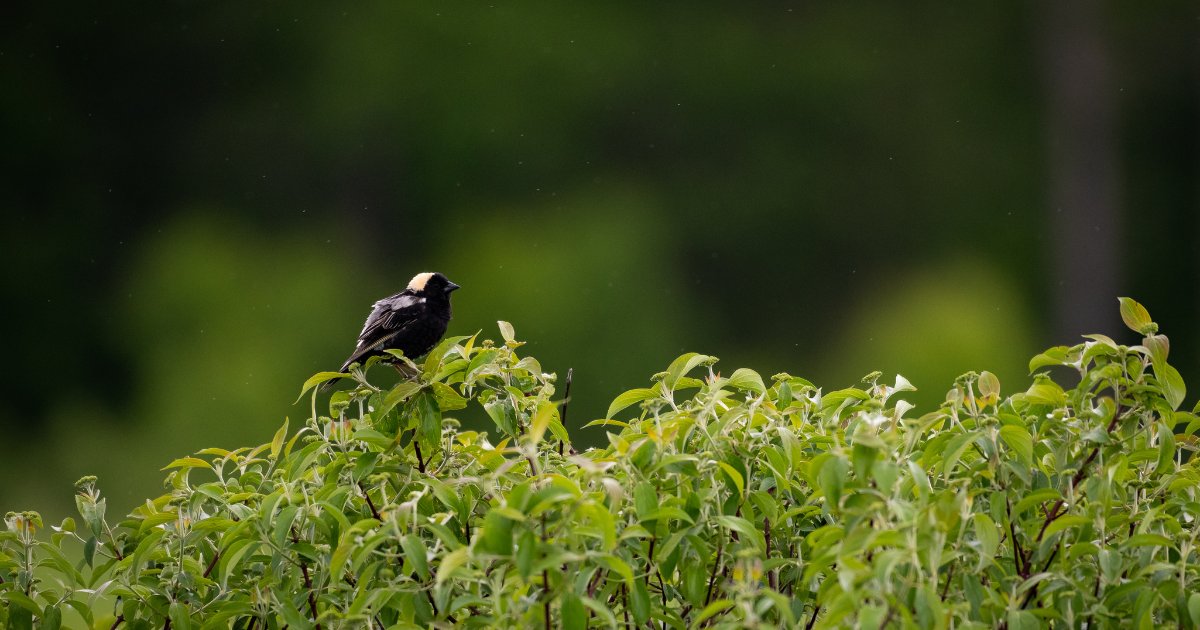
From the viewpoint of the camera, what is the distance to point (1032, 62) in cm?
1434

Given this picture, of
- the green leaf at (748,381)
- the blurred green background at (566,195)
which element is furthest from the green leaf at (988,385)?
the blurred green background at (566,195)

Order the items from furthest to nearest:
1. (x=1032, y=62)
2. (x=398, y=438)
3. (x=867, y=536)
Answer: (x=1032, y=62), (x=398, y=438), (x=867, y=536)

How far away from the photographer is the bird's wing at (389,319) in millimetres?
3168

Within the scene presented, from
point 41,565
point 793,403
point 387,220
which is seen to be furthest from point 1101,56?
point 41,565

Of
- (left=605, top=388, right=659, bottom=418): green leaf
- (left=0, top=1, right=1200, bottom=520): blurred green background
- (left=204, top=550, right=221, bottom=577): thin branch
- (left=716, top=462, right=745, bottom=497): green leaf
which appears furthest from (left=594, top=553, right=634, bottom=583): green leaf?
(left=0, top=1, right=1200, bottom=520): blurred green background

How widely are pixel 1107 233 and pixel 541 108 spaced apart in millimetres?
6313

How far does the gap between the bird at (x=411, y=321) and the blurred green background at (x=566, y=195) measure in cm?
794

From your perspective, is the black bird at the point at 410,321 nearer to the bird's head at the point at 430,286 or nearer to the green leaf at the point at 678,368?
the bird's head at the point at 430,286

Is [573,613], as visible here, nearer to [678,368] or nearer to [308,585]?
[678,368]

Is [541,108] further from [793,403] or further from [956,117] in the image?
[793,403]

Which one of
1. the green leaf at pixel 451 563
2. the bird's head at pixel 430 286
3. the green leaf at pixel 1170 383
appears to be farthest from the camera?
the bird's head at pixel 430 286

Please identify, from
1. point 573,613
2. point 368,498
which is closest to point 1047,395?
point 573,613

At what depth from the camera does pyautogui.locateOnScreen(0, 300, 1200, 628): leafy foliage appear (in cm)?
170

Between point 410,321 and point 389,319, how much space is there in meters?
0.06
